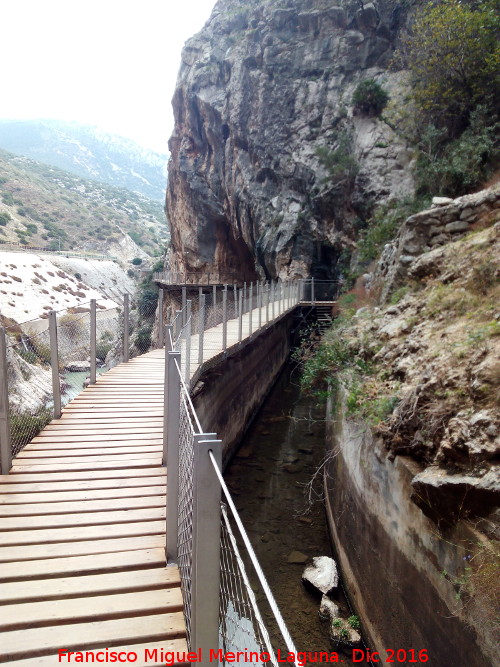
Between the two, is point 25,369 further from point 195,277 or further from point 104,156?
point 104,156

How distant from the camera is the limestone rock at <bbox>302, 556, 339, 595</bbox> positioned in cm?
596

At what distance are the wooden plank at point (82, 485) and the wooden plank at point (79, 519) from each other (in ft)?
1.27

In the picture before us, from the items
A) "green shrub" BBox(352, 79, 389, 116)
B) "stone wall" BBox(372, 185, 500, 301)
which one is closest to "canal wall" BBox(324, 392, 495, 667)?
"stone wall" BBox(372, 185, 500, 301)

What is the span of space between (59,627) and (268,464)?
8323mm

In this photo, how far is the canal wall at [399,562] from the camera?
10.9 ft

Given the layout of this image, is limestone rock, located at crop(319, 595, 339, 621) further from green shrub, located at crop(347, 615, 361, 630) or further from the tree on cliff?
the tree on cliff

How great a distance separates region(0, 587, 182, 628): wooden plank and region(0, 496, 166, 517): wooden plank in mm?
1038

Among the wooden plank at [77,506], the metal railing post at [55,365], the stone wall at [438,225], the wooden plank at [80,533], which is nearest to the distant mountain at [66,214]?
the metal railing post at [55,365]

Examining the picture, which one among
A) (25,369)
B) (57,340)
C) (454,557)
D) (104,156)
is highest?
(104,156)

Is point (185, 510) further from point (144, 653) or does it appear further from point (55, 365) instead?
point (55, 365)

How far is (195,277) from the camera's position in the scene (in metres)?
32.8

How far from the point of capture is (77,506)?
3725 millimetres

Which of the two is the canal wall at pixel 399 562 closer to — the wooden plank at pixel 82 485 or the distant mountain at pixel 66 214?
the wooden plank at pixel 82 485

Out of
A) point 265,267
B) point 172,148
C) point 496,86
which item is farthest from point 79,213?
point 496,86
